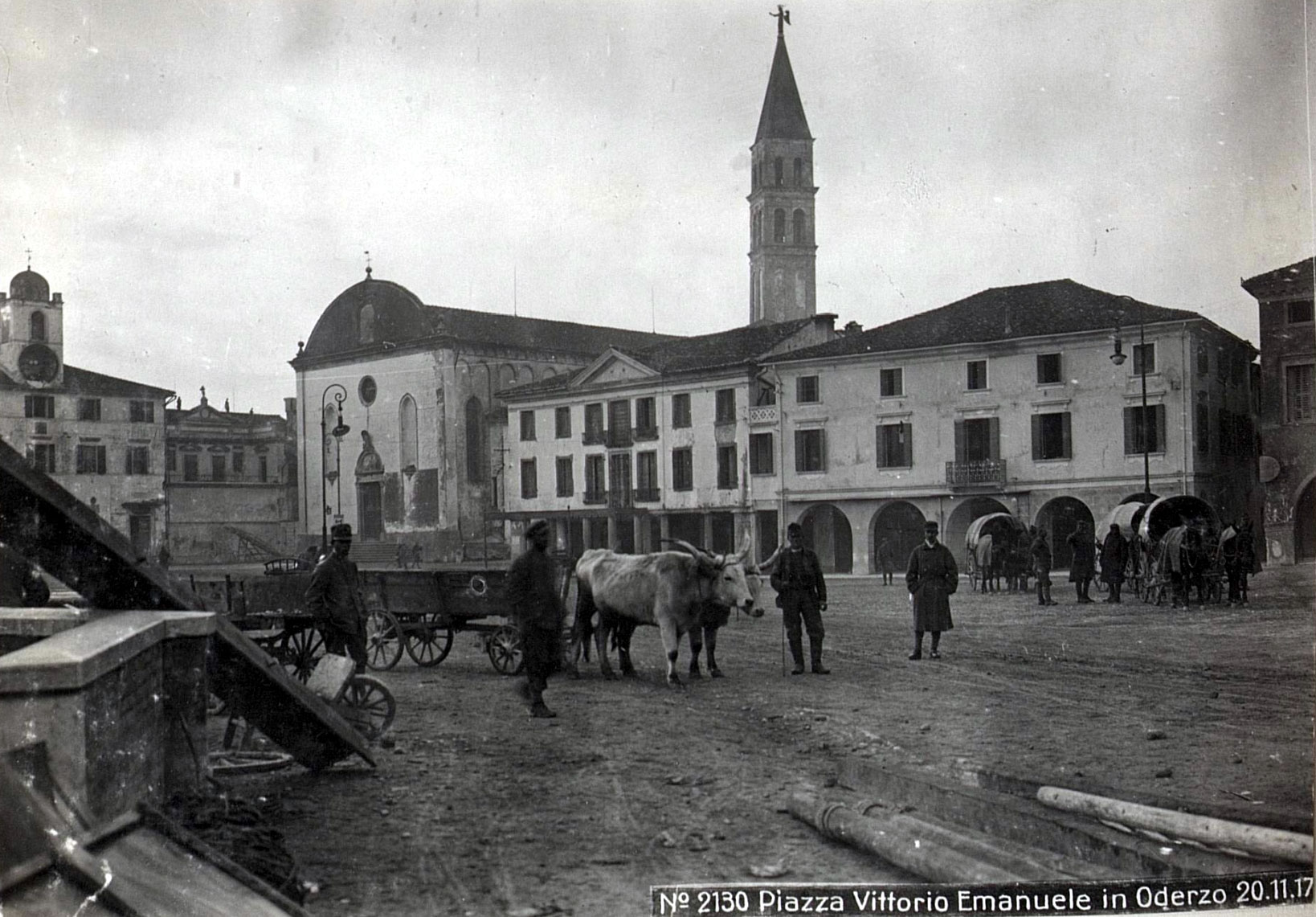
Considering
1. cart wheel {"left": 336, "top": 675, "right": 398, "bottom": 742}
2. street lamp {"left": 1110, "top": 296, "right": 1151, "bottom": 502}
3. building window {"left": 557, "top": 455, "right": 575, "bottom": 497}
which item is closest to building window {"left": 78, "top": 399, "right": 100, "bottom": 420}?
cart wheel {"left": 336, "top": 675, "right": 398, "bottom": 742}

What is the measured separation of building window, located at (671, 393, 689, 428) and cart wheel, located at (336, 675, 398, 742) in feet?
7.31

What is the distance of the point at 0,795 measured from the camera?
338 centimetres

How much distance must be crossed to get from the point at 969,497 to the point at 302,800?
4137 millimetres

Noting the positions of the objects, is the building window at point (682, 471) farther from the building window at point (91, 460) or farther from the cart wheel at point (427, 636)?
the building window at point (91, 460)

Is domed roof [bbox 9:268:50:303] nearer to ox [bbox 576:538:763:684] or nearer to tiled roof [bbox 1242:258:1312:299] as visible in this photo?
ox [bbox 576:538:763:684]

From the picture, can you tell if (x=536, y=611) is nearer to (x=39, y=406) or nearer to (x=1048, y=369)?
(x=39, y=406)

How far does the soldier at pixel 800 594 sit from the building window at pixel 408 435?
247 centimetres

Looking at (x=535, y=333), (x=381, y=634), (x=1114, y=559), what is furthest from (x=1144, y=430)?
(x=381, y=634)

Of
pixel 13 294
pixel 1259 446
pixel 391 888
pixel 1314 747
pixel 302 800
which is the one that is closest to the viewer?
pixel 391 888

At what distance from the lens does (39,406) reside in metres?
4.39

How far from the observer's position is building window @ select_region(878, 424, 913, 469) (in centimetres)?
659

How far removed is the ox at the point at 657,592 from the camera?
736 cm

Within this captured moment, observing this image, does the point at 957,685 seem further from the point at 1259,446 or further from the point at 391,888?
the point at 391,888

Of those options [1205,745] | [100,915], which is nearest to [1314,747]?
[1205,745]
